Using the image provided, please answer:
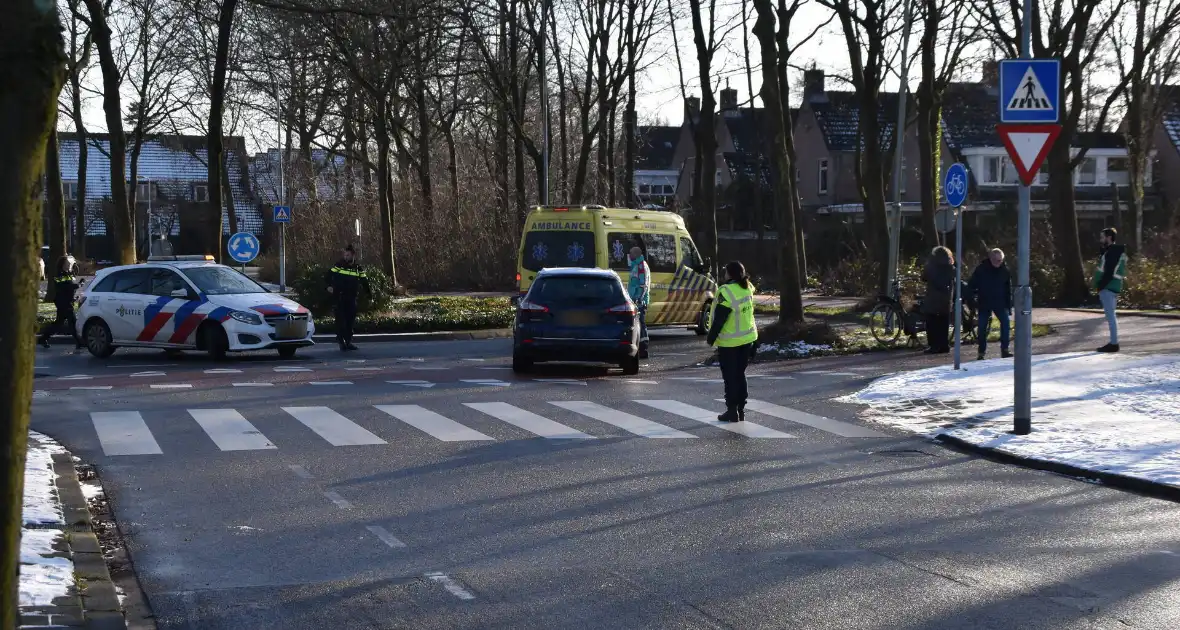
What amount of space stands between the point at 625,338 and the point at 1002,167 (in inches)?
1975

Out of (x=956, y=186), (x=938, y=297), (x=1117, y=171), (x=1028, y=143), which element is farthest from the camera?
Result: (x=1117, y=171)

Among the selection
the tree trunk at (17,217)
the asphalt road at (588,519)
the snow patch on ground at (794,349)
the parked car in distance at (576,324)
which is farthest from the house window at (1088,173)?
the tree trunk at (17,217)

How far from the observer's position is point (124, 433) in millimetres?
12914

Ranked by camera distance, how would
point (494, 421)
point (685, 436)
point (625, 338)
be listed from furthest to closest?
point (625, 338) < point (494, 421) < point (685, 436)

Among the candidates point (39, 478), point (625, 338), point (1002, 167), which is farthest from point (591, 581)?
point (1002, 167)

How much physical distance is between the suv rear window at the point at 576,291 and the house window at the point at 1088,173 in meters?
53.1

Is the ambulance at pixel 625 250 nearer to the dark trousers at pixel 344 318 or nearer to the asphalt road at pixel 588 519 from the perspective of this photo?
the dark trousers at pixel 344 318

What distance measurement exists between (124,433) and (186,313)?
847cm

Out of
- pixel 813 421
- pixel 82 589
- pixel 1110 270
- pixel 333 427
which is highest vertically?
pixel 1110 270

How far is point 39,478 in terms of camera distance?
378 inches

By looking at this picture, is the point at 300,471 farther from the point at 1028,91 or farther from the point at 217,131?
the point at 217,131

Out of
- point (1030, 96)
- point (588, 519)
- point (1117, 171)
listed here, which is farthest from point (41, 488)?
point (1117, 171)

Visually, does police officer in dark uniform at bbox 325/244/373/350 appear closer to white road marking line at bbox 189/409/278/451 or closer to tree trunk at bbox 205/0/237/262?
tree trunk at bbox 205/0/237/262

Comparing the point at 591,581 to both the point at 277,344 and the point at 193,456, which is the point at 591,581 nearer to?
the point at 193,456
